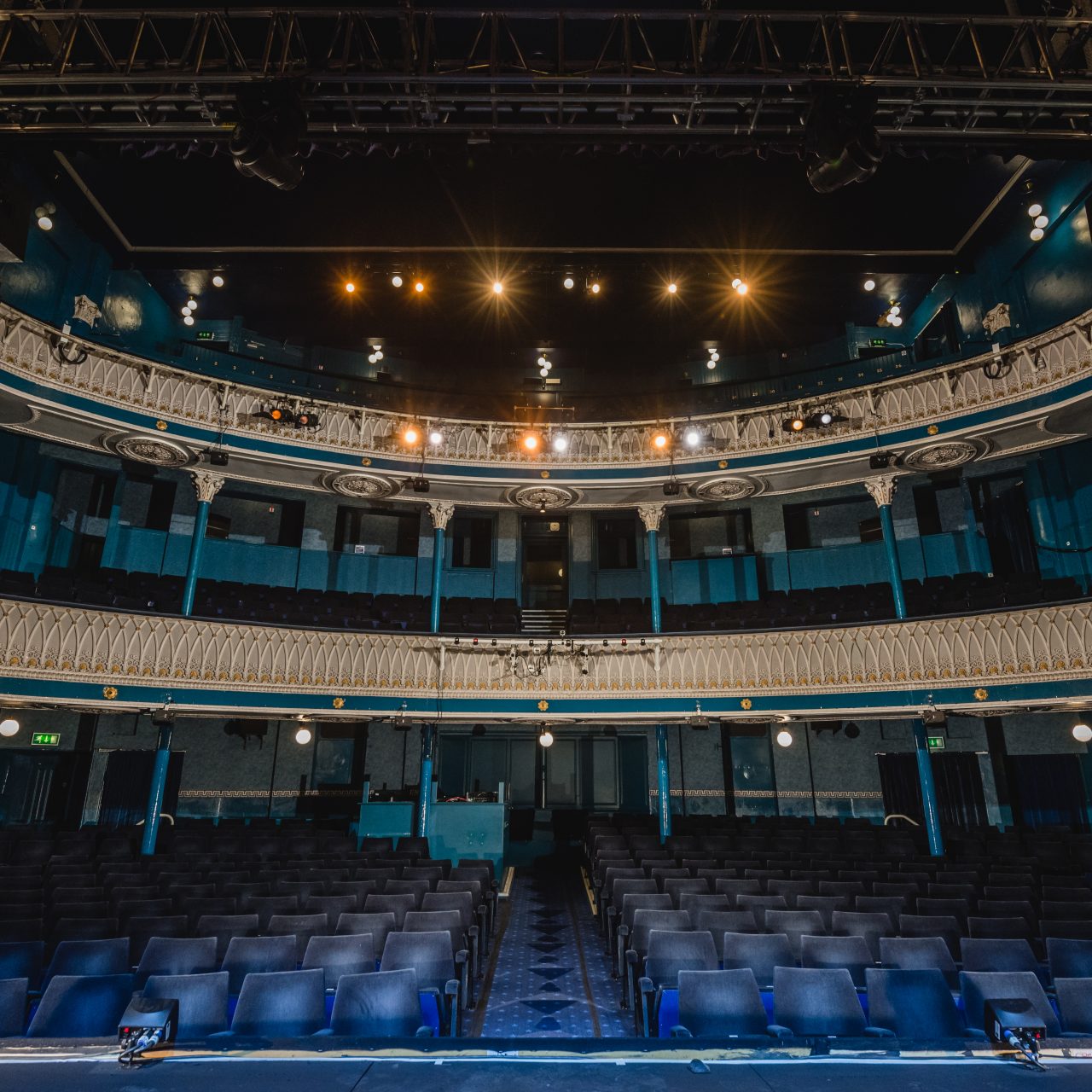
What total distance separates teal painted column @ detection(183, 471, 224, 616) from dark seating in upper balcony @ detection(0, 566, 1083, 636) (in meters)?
0.33

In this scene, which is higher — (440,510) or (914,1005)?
(440,510)

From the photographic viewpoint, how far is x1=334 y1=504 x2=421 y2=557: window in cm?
1786

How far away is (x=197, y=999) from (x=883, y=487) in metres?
13.3

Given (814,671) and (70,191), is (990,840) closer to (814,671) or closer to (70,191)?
(814,671)

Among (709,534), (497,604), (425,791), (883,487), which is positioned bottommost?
(425,791)

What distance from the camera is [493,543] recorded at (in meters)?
18.5

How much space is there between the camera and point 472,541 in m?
18.6

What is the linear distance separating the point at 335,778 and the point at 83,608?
735cm

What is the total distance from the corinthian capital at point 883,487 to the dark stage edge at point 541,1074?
1173 cm

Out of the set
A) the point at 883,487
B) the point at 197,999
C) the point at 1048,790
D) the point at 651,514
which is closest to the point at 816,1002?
the point at 197,999

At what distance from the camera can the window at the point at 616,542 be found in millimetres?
18484

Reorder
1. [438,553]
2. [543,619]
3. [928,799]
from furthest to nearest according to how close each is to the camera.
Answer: [543,619] → [438,553] → [928,799]

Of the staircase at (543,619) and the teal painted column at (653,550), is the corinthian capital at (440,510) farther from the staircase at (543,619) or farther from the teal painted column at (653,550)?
the teal painted column at (653,550)

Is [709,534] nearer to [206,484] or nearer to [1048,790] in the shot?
[1048,790]
